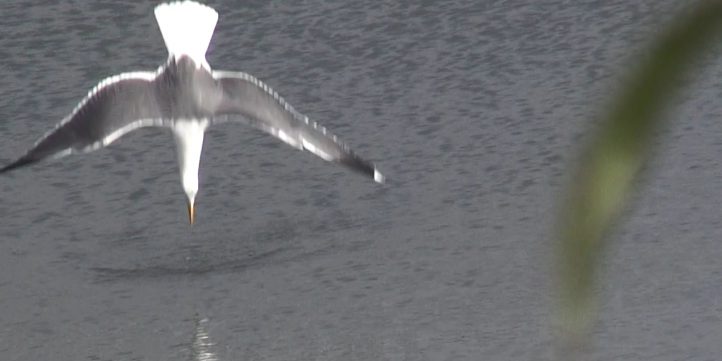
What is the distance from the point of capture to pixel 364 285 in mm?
3879

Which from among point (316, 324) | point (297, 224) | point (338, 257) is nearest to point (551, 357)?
point (316, 324)

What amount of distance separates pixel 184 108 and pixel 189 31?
0.22 m

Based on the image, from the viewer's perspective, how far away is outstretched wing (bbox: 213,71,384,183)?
445cm

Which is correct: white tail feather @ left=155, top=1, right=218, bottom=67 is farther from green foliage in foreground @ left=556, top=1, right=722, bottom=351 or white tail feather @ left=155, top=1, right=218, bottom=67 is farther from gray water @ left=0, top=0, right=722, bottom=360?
green foliage in foreground @ left=556, top=1, right=722, bottom=351

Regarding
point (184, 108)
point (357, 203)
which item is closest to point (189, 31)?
point (184, 108)

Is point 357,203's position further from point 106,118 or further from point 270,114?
point 106,118

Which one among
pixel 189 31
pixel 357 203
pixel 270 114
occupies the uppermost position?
pixel 189 31

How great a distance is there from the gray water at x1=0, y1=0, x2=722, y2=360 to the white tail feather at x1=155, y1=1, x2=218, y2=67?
0.42m

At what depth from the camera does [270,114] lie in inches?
181

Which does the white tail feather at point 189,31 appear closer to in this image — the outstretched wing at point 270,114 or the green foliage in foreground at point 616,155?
the outstretched wing at point 270,114

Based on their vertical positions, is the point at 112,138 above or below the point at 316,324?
above

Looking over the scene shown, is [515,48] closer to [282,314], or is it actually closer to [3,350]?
[282,314]

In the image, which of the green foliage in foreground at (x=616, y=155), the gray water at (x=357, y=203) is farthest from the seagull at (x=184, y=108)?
the green foliage in foreground at (x=616, y=155)

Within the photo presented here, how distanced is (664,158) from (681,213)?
1.11ft
